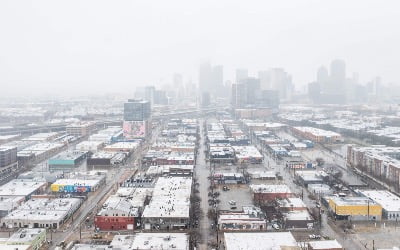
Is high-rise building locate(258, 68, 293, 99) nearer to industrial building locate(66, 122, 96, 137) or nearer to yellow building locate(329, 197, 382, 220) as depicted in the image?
industrial building locate(66, 122, 96, 137)

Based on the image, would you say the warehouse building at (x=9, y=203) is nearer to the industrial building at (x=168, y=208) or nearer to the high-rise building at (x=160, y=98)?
the industrial building at (x=168, y=208)

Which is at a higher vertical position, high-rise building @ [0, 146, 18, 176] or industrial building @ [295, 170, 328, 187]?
high-rise building @ [0, 146, 18, 176]

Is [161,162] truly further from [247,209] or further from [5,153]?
[247,209]

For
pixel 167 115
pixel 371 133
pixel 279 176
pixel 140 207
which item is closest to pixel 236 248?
pixel 140 207

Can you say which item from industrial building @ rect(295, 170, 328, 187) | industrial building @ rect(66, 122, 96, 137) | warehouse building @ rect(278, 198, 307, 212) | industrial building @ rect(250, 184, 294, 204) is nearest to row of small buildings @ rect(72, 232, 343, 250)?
warehouse building @ rect(278, 198, 307, 212)

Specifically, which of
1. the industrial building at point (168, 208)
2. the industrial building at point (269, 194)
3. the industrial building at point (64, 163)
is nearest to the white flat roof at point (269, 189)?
the industrial building at point (269, 194)

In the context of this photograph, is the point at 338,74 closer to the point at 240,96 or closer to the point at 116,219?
the point at 240,96
